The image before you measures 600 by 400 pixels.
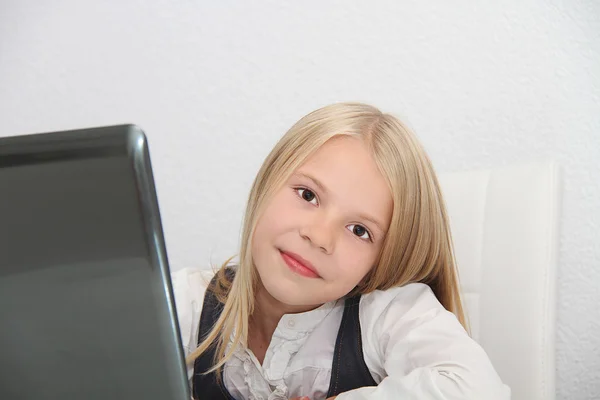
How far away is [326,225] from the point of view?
679mm

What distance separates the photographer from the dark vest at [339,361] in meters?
0.77

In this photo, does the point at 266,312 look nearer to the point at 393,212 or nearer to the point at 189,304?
the point at 189,304

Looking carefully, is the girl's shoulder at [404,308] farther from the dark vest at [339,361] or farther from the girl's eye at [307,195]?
the girl's eye at [307,195]

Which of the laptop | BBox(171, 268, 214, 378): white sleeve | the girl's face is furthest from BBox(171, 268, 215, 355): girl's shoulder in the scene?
the laptop

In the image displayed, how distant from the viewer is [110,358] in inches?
12.3

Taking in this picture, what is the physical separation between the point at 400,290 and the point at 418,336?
10 centimetres

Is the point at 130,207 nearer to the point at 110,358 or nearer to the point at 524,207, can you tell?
the point at 110,358

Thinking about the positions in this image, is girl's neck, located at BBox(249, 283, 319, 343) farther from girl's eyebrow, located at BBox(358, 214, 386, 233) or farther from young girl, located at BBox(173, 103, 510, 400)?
girl's eyebrow, located at BBox(358, 214, 386, 233)

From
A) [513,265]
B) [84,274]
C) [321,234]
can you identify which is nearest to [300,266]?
[321,234]

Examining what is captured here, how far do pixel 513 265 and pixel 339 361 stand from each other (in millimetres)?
252

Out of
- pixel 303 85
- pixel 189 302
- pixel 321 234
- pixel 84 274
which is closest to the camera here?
pixel 84 274

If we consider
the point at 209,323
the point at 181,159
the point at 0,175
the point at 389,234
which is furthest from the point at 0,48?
the point at 0,175

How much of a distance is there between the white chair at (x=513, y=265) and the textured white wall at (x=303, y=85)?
290 millimetres

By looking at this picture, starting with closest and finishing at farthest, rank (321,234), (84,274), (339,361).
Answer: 1. (84,274)
2. (321,234)
3. (339,361)
